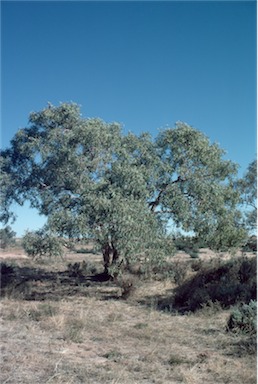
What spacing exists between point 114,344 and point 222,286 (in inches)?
252

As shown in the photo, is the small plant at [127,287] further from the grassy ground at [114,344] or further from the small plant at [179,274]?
the small plant at [179,274]

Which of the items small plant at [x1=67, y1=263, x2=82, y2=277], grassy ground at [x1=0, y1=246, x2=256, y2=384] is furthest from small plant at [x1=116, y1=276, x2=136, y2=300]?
small plant at [x1=67, y1=263, x2=82, y2=277]

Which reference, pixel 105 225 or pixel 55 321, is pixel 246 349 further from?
pixel 105 225

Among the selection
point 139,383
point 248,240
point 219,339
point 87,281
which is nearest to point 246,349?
point 219,339

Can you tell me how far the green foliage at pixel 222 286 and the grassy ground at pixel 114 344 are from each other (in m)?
0.91

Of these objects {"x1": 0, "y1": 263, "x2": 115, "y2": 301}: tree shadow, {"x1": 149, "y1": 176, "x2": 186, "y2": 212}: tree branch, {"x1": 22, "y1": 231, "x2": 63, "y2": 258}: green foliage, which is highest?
{"x1": 149, "y1": 176, "x2": 186, "y2": 212}: tree branch

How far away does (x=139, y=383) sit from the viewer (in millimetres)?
6430

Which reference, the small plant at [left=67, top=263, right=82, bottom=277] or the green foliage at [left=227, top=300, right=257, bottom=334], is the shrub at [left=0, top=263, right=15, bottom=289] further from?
the green foliage at [left=227, top=300, right=257, bottom=334]

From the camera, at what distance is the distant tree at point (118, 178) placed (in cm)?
1408

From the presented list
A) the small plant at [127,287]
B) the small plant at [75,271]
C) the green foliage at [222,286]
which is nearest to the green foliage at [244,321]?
the green foliage at [222,286]

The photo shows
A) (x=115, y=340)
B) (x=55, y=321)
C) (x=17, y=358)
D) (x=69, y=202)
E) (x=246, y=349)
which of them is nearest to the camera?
(x=17, y=358)

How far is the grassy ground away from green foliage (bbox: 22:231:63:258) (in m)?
1.82

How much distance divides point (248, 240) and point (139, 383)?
13.6 meters

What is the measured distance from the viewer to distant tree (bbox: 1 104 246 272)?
554 inches
